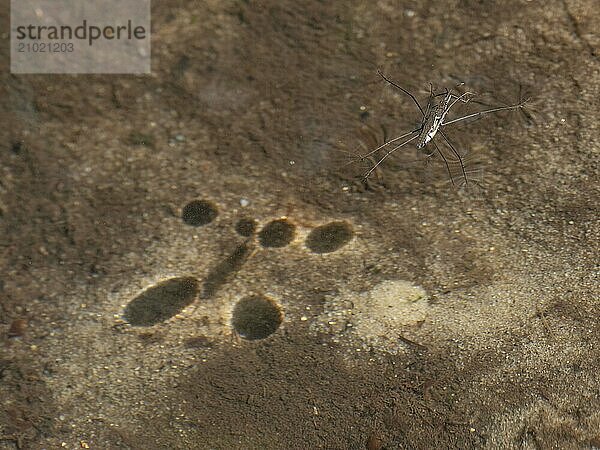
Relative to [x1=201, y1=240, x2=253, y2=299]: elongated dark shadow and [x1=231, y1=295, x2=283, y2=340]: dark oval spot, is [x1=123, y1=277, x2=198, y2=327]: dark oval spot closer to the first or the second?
[x1=201, y1=240, x2=253, y2=299]: elongated dark shadow

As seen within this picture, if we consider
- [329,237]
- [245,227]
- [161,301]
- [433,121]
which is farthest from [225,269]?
[433,121]

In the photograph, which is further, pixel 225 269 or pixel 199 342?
pixel 225 269

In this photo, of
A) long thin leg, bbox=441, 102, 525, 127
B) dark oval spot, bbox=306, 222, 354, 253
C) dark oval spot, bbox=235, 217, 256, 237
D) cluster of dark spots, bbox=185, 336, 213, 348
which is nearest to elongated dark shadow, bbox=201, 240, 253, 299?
dark oval spot, bbox=235, 217, 256, 237

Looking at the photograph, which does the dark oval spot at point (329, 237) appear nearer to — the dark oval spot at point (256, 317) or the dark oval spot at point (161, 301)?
the dark oval spot at point (256, 317)

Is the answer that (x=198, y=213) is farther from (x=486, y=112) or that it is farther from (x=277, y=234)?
(x=486, y=112)

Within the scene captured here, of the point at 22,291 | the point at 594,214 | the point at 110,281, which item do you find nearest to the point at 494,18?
the point at 594,214

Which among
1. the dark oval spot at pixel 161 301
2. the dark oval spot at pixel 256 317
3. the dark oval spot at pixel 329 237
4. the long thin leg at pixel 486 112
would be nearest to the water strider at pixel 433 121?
the long thin leg at pixel 486 112
